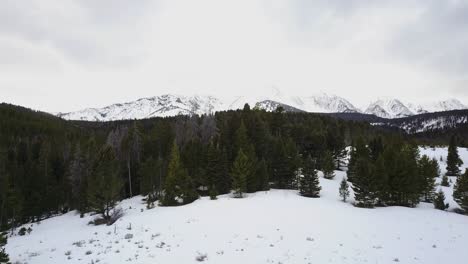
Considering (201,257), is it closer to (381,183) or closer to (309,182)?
(309,182)

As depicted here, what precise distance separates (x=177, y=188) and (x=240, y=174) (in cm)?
964

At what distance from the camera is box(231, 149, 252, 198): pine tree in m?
40.7

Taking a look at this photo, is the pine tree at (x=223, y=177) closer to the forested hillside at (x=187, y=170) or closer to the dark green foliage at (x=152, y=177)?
the forested hillside at (x=187, y=170)

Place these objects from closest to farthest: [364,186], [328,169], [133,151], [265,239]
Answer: [265,239] < [364,186] < [328,169] < [133,151]

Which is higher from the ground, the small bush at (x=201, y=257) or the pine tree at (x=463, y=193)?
the small bush at (x=201, y=257)

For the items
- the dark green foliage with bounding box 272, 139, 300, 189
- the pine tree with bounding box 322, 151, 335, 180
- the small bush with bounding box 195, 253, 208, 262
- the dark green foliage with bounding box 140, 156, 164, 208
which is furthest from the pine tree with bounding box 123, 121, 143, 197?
the small bush with bounding box 195, 253, 208, 262

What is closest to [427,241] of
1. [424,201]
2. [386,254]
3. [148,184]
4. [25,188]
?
[386,254]

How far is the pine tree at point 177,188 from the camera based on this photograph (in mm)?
39156

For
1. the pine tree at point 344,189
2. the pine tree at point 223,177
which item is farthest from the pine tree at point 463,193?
the pine tree at point 223,177

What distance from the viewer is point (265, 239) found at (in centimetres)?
1986

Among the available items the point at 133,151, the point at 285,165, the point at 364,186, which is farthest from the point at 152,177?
the point at 364,186

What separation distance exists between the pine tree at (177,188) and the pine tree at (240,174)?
6107mm

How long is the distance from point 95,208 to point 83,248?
47.6 ft

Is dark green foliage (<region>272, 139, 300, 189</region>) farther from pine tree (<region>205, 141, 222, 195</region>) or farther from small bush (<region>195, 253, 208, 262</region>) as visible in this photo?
small bush (<region>195, 253, 208, 262</region>)
